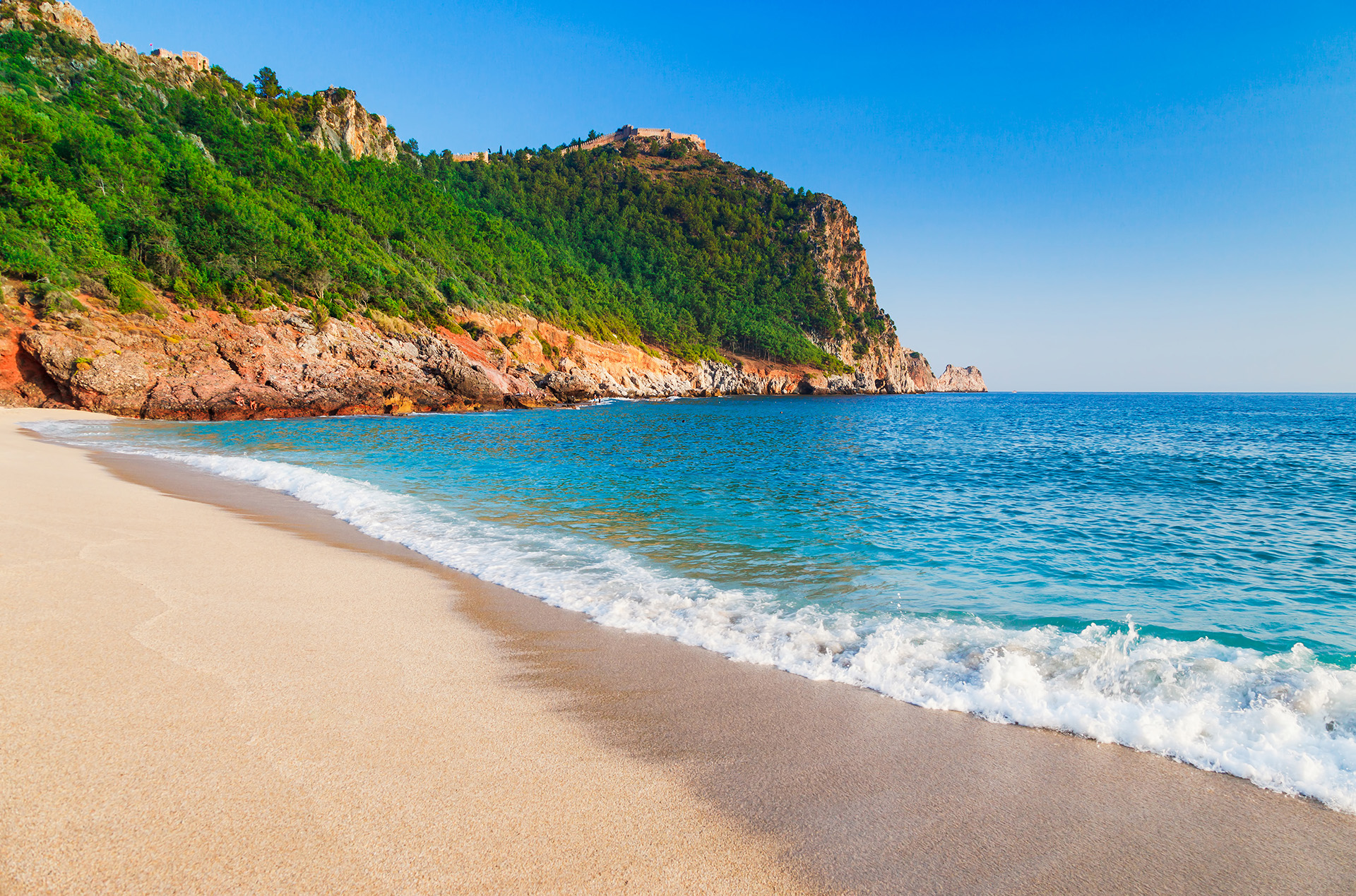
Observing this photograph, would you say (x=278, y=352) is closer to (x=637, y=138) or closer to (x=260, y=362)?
(x=260, y=362)

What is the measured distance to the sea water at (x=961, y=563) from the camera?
406 cm

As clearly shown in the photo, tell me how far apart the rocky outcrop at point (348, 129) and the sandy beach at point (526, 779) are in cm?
9236

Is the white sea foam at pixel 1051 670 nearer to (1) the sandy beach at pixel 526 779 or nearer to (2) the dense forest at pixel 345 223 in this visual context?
(1) the sandy beach at pixel 526 779

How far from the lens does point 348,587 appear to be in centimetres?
604

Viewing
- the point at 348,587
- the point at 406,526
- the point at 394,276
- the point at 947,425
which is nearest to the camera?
the point at 348,587

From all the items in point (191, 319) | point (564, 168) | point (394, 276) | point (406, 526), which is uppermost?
point (564, 168)

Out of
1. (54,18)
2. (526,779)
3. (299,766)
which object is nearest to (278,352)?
(299,766)

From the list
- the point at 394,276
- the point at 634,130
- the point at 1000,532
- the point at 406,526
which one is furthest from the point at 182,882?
the point at 634,130

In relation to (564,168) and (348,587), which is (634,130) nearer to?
(564,168)

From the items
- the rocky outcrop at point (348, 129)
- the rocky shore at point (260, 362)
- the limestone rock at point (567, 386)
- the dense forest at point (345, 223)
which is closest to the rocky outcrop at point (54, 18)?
the dense forest at point (345, 223)

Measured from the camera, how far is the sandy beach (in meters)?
2.35

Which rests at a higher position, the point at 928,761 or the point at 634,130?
the point at 634,130

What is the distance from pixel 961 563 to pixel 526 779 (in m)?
6.72

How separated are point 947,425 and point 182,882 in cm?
4700
